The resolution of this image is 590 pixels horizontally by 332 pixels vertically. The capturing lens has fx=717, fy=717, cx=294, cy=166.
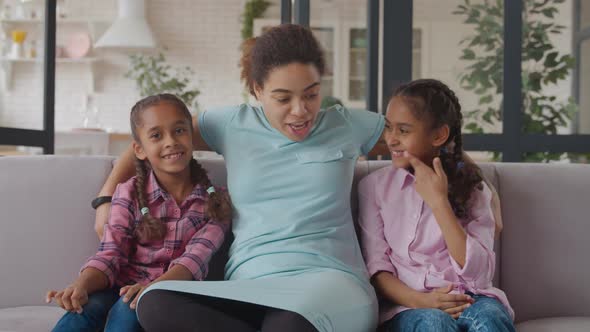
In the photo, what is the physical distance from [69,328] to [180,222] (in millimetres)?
381

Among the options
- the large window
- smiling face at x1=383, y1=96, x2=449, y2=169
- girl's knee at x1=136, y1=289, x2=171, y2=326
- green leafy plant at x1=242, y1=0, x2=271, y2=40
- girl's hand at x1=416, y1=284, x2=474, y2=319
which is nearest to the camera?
girl's knee at x1=136, y1=289, x2=171, y2=326

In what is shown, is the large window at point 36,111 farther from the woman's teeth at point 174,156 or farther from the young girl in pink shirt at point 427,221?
the young girl in pink shirt at point 427,221

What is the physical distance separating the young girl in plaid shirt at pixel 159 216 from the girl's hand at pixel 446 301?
0.53 m

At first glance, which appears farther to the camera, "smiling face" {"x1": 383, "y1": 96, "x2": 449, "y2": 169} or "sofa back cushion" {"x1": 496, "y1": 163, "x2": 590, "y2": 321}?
"sofa back cushion" {"x1": 496, "y1": 163, "x2": 590, "y2": 321}

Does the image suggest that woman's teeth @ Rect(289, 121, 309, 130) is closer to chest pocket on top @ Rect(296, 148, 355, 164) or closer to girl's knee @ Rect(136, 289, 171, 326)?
chest pocket on top @ Rect(296, 148, 355, 164)

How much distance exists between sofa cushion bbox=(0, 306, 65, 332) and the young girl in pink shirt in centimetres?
81

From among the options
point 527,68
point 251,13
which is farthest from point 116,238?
point 251,13

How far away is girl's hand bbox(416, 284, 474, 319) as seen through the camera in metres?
1.67

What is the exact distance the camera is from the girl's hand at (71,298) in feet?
5.21

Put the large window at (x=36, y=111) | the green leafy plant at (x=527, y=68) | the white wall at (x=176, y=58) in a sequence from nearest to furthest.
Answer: the large window at (x=36, y=111), the green leafy plant at (x=527, y=68), the white wall at (x=176, y=58)

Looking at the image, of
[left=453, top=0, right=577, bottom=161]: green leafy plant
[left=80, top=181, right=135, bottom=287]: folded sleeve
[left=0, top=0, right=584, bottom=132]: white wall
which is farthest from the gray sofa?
[left=0, top=0, right=584, bottom=132]: white wall

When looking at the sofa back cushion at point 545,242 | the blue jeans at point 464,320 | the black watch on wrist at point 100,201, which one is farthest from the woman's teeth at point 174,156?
the sofa back cushion at point 545,242

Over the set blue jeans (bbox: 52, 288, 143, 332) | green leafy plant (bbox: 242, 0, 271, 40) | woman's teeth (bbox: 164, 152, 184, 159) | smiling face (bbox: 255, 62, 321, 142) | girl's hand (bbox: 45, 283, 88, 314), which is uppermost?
green leafy plant (bbox: 242, 0, 271, 40)

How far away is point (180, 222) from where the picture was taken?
5.98 feet
